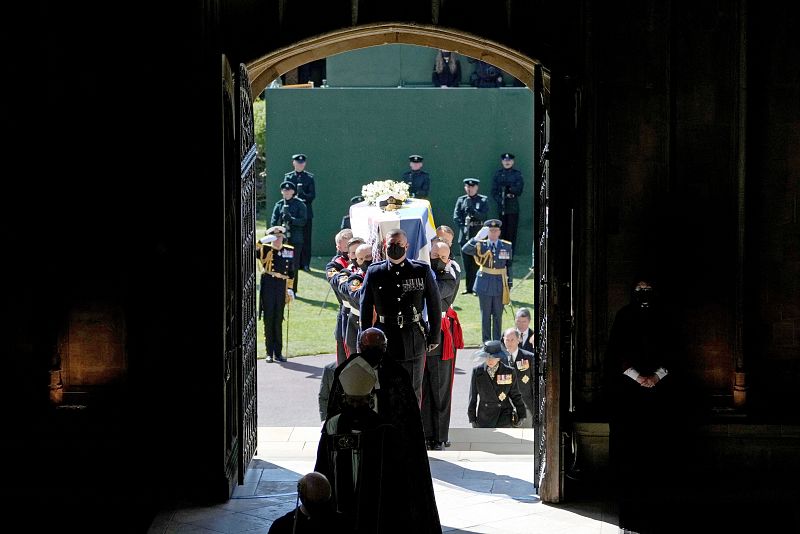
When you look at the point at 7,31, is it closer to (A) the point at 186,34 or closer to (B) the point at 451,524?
(A) the point at 186,34

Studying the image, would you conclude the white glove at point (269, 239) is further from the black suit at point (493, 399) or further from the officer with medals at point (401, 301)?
the officer with medals at point (401, 301)

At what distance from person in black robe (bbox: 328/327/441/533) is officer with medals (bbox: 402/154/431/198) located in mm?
14454

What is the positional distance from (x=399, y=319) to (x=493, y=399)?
71.2 inches

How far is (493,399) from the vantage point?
12.7 metres

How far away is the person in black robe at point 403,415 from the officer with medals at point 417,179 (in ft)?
47.4

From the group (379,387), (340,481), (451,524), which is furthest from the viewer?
(451,524)

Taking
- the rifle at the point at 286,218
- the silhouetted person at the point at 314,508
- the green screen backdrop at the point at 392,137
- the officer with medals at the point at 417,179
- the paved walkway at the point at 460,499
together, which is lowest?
the paved walkway at the point at 460,499

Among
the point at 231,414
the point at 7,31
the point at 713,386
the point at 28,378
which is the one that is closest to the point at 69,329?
the point at 28,378

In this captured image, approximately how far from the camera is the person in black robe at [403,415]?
26.3 feet

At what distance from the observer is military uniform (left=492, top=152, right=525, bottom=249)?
22.8 metres

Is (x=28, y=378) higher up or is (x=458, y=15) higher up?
(x=458, y=15)

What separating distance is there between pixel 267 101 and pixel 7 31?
13622mm

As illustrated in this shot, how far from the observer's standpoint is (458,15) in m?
10.0

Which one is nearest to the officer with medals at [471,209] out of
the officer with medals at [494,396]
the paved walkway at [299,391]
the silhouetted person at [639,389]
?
the paved walkway at [299,391]
